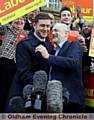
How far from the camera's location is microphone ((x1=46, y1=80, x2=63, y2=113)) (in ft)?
15.0

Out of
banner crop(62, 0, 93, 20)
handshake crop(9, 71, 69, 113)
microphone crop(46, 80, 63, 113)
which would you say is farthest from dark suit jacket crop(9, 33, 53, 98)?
banner crop(62, 0, 93, 20)

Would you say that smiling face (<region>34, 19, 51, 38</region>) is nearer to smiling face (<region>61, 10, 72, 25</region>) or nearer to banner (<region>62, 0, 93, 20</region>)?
smiling face (<region>61, 10, 72, 25</region>)

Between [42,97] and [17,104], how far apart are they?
307 millimetres

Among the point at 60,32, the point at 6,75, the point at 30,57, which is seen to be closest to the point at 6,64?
the point at 6,75

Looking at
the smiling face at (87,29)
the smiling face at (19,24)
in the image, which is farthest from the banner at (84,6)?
the smiling face at (19,24)

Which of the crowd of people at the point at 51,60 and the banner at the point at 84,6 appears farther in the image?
the banner at the point at 84,6

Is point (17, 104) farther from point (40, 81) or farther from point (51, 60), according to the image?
point (51, 60)

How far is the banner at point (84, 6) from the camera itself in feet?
19.6

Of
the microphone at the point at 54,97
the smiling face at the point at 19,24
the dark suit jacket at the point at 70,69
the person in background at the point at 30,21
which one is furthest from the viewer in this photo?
the person in background at the point at 30,21

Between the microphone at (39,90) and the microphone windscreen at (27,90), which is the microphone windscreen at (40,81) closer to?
the microphone at (39,90)

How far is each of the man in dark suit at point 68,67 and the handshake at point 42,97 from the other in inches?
9.3

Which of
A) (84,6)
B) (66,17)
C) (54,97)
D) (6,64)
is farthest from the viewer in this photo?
(84,6)

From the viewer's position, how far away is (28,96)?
186 inches

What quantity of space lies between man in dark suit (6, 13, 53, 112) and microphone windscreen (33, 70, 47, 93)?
0.25 metres
